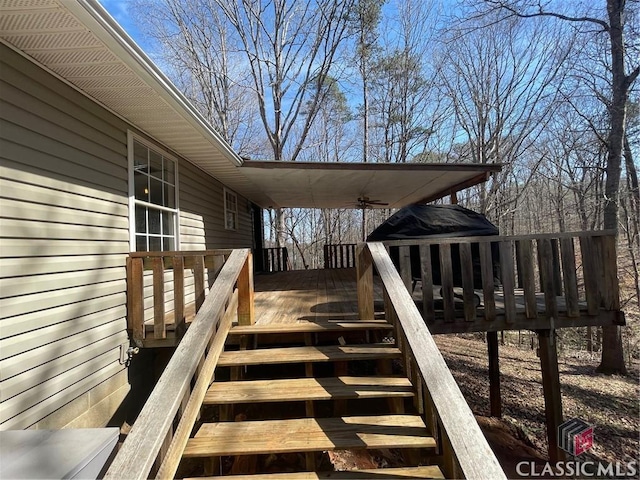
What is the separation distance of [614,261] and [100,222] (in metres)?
4.95

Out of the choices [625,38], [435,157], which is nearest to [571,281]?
[625,38]

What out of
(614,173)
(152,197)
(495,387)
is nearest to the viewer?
(152,197)

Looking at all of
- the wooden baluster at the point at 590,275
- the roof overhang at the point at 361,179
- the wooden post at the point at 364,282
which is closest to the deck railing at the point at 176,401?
the wooden post at the point at 364,282

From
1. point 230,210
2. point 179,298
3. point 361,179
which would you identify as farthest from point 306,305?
point 230,210

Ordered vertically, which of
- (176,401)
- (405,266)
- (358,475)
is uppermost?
(405,266)

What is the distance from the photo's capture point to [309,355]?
2562 mm

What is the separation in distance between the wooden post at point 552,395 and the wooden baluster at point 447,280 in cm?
123

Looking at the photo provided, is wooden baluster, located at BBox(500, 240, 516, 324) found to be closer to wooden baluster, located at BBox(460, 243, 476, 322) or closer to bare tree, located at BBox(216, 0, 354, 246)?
wooden baluster, located at BBox(460, 243, 476, 322)

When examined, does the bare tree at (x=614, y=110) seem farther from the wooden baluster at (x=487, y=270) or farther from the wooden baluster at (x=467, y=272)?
the wooden baluster at (x=467, y=272)

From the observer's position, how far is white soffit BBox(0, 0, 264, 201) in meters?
1.89

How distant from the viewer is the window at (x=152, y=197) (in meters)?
3.60

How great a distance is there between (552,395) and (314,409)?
2979 millimetres

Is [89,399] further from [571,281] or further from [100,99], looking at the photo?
[571,281]

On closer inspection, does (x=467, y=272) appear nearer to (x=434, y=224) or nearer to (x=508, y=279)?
(x=508, y=279)
